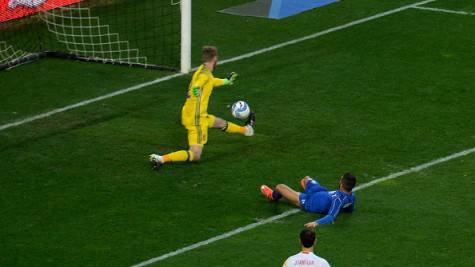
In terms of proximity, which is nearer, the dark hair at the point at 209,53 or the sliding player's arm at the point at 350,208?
the sliding player's arm at the point at 350,208

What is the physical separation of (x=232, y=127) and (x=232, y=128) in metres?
0.02

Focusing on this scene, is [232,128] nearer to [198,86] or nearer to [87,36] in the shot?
[198,86]

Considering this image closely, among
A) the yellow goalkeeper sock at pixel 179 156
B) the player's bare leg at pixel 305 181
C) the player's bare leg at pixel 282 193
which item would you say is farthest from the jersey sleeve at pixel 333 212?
the yellow goalkeeper sock at pixel 179 156

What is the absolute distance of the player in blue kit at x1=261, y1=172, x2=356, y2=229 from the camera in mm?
13977

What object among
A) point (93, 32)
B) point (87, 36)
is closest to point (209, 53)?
point (87, 36)

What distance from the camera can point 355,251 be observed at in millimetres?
13398

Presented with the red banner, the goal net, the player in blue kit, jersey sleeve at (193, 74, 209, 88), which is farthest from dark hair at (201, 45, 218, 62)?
the red banner

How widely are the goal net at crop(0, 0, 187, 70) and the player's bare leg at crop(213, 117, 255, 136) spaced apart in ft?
11.5

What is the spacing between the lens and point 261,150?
16594 millimetres

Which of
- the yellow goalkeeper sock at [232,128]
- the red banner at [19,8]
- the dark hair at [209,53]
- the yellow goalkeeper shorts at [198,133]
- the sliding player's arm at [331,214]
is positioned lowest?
the sliding player's arm at [331,214]

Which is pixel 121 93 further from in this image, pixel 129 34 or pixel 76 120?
pixel 129 34

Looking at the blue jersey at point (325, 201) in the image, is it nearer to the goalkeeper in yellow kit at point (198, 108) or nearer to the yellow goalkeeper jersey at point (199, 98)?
the goalkeeper in yellow kit at point (198, 108)

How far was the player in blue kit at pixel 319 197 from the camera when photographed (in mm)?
13977

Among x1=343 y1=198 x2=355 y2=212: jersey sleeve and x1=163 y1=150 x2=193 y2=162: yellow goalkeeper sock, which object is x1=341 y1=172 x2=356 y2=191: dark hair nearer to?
x1=343 y1=198 x2=355 y2=212: jersey sleeve
